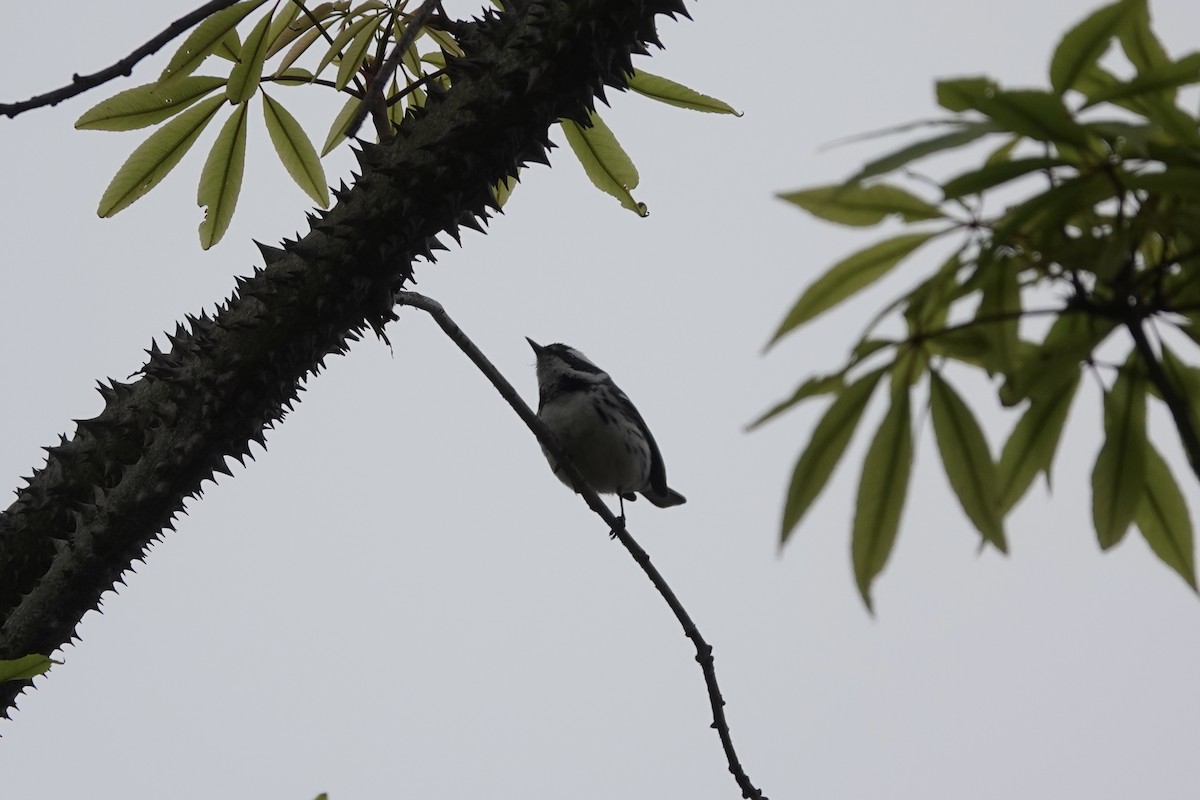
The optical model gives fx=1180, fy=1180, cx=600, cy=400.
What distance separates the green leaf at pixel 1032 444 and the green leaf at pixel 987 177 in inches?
13.5

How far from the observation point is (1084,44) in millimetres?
1235

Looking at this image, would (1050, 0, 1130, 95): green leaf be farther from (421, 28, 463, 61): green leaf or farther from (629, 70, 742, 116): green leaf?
(421, 28, 463, 61): green leaf

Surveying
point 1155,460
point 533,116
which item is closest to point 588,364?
point 533,116

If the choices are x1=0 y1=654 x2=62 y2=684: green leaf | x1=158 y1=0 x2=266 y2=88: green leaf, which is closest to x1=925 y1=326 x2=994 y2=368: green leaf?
x1=0 y1=654 x2=62 y2=684: green leaf

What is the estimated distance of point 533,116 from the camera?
8.16 ft

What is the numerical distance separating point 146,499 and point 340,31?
1.34m

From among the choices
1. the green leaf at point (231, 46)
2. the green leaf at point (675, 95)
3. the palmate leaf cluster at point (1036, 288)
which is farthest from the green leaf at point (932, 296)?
the green leaf at point (231, 46)

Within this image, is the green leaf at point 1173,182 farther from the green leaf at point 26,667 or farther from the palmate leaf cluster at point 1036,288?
the green leaf at point 26,667

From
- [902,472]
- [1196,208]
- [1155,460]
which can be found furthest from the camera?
[1155,460]

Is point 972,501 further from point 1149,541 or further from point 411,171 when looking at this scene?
point 411,171

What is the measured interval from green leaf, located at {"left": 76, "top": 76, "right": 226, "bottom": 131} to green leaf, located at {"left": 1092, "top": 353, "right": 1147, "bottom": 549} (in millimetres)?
2299

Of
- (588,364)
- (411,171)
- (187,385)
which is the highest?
(588,364)

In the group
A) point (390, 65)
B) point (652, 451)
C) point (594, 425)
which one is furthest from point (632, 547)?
point (652, 451)

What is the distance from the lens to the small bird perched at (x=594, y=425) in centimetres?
619
